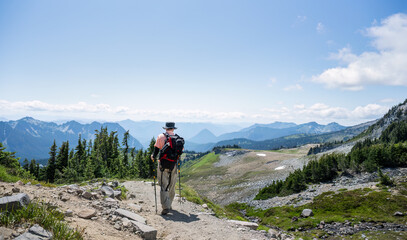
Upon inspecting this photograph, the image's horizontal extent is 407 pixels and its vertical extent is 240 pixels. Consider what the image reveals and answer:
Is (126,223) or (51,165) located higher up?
(126,223)

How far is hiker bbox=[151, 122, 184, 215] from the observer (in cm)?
1040

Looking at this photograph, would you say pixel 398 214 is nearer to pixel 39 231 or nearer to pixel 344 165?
pixel 344 165

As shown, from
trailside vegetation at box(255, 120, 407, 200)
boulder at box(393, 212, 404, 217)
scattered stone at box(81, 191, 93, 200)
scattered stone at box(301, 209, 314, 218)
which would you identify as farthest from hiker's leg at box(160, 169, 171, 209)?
trailside vegetation at box(255, 120, 407, 200)

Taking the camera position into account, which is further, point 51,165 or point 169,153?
point 51,165

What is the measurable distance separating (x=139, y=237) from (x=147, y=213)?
3.11m

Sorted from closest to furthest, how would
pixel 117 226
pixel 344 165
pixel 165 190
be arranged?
pixel 117 226
pixel 165 190
pixel 344 165

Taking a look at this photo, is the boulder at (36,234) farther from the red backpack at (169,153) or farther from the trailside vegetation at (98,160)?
the trailside vegetation at (98,160)

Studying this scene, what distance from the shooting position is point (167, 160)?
10.4 meters

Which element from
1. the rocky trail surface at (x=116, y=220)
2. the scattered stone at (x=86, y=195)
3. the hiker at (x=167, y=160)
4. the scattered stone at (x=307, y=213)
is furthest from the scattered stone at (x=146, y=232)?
the scattered stone at (x=307, y=213)

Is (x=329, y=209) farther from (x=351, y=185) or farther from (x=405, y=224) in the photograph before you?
(x=351, y=185)

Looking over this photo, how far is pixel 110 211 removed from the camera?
28.8 feet

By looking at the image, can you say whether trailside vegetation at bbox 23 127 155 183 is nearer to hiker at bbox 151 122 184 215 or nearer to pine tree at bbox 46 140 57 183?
pine tree at bbox 46 140 57 183

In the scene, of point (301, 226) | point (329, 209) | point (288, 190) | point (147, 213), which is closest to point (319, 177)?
point (288, 190)

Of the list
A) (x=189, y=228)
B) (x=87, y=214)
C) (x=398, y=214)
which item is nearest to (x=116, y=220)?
(x=87, y=214)
